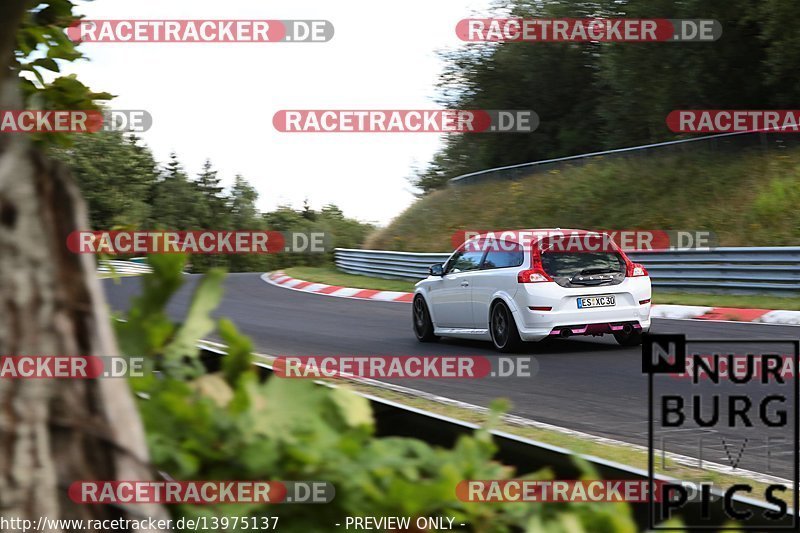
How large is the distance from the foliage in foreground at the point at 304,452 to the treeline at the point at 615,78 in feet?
87.0

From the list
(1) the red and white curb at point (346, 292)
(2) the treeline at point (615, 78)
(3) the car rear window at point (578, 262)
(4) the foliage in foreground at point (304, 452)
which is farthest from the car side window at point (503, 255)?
(2) the treeline at point (615, 78)

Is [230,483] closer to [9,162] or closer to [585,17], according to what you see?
[9,162]

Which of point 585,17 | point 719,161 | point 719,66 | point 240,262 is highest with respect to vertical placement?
point 585,17

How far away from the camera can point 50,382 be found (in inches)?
73.6

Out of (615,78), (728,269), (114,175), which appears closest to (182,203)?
(114,175)

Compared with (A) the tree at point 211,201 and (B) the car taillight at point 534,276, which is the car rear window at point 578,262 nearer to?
(B) the car taillight at point 534,276

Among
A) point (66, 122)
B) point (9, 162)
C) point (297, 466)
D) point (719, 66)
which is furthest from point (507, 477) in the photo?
point (719, 66)

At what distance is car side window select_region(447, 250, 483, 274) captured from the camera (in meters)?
12.8

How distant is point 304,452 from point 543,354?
32.2 ft

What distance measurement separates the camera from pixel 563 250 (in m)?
11.8

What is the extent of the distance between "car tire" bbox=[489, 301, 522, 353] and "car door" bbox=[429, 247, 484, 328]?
0.54m

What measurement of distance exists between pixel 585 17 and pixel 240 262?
3333 centimetres

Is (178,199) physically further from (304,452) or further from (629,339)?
(304,452)

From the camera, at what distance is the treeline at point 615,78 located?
2834 centimetres
